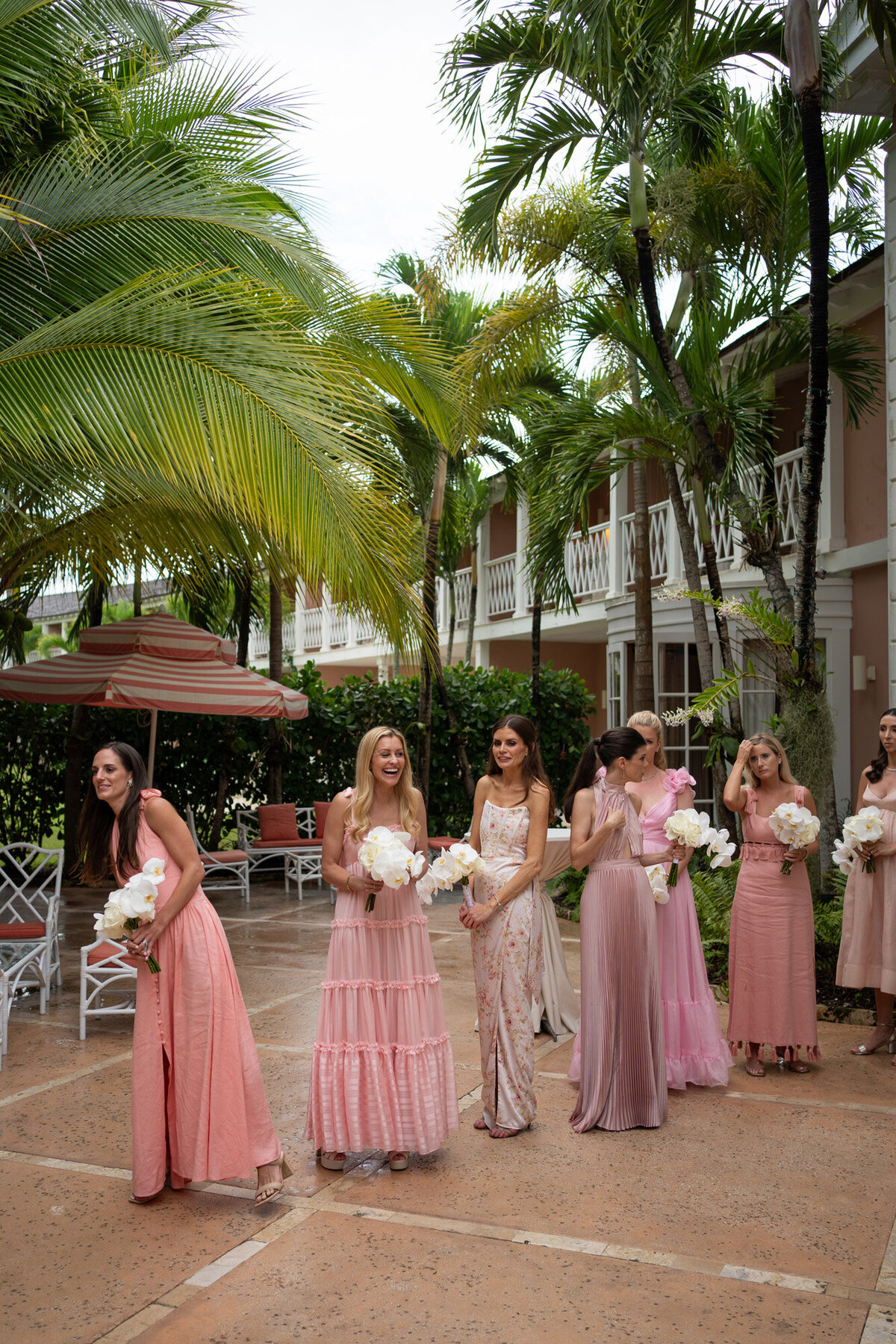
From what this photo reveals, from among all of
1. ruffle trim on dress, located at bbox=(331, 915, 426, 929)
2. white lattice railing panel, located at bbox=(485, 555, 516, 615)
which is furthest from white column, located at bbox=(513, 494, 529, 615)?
ruffle trim on dress, located at bbox=(331, 915, 426, 929)

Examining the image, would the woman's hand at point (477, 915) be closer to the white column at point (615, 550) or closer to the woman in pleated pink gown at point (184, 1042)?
the woman in pleated pink gown at point (184, 1042)

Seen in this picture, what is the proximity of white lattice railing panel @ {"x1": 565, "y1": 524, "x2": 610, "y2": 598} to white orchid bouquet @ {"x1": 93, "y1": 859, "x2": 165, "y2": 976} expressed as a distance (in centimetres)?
1485

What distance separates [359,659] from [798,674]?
22.7 metres

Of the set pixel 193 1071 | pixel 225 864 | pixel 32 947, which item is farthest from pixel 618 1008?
pixel 225 864

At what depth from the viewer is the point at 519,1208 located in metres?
4.31

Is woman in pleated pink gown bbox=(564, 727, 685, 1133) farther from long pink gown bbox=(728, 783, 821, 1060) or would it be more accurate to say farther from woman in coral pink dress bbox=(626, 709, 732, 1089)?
long pink gown bbox=(728, 783, 821, 1060)

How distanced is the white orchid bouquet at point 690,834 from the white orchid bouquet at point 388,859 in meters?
1.83

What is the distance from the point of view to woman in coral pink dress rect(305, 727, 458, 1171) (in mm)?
4656

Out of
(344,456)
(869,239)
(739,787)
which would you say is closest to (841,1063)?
(739,787)

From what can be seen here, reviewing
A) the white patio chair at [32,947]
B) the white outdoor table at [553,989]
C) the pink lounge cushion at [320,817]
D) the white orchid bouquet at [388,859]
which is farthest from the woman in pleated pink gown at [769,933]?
the pink lounge cushion at [320,817]

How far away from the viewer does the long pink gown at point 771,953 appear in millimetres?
6039

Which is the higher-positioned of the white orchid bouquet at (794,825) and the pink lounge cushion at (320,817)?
the white orchid bouquet at (794,825)

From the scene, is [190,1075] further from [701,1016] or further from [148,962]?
[701,1016]

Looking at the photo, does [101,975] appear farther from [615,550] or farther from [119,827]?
[615,550]
